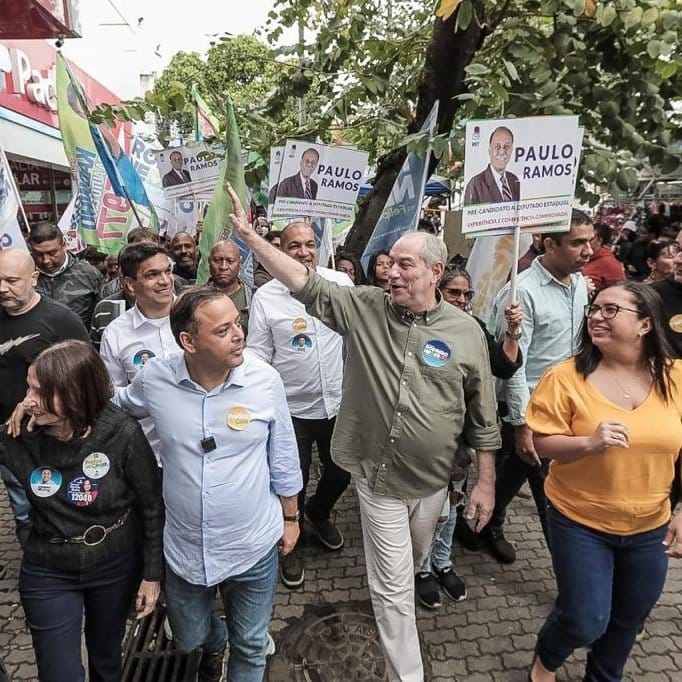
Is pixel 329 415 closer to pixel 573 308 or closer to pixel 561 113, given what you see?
pixel 573 308

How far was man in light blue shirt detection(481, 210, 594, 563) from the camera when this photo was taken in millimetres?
3143

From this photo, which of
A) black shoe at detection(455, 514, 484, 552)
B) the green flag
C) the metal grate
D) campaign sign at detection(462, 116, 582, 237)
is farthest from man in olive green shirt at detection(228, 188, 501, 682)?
the green flag

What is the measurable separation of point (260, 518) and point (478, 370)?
1.13 metres

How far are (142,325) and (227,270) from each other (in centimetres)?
140

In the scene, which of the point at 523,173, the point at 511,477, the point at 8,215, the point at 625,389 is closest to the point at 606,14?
the point at 523,173

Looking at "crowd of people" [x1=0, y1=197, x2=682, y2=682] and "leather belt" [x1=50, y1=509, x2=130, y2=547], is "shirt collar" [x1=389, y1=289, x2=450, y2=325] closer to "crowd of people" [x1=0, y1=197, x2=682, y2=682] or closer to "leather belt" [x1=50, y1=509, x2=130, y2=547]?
"crowd of people" [x1=0, y1=197, x2=682, y2=682]

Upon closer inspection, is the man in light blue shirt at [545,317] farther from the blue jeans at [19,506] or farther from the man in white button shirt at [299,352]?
the blue jeans at [19,506]

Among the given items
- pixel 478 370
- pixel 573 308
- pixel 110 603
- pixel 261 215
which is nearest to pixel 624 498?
pixel 478 370

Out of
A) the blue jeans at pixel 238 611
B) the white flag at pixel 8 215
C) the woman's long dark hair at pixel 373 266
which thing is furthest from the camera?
the woman's long dark hair at pixel 373 266

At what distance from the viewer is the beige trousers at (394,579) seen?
8.31ft

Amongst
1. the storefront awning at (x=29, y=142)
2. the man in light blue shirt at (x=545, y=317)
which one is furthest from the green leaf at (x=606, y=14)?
the storefront awning at (x=29, y=142)

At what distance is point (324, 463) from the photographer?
153 inches

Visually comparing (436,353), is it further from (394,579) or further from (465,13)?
(465,13)

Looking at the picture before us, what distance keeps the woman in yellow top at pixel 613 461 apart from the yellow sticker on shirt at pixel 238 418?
3.89 feet
